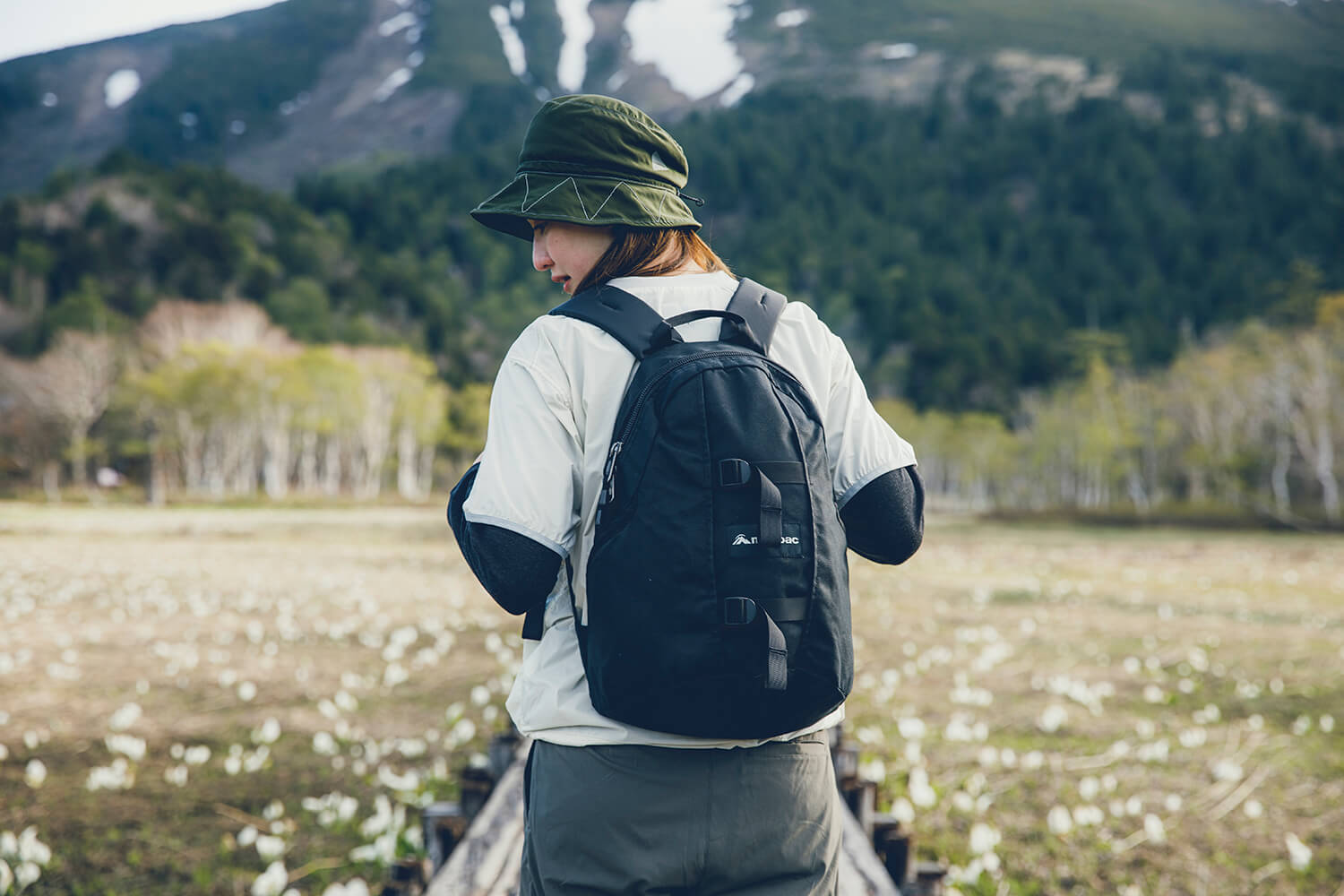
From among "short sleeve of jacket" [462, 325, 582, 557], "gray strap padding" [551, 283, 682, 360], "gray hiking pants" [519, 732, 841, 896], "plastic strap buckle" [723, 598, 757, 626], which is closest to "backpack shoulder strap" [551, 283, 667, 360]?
"gray strap padding" [551, 283, 682, 360]

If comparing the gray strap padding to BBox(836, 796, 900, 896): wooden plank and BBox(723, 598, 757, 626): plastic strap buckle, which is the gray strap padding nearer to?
BBox(723, 598, 757, 626): plastic strap buckle

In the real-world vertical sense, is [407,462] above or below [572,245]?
below

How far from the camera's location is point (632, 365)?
Result: 1833mm

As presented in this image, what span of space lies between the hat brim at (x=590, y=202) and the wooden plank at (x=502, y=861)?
207cm

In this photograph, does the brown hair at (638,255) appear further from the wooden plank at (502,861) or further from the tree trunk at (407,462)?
the tree trunk at (407,462)

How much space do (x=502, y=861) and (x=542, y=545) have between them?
2.17 m

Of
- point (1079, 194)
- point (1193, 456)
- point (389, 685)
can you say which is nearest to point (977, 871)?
point (389, 685)

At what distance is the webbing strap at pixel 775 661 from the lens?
1635 mm

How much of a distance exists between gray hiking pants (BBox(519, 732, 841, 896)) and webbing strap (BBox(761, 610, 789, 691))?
251 millimetres

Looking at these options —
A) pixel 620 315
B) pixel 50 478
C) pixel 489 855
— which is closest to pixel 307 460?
pixel 50 478

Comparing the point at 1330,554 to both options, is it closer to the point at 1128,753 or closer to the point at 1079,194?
the point at 1128,753

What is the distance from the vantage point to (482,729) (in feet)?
22.3

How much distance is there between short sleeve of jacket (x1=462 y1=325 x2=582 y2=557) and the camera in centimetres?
165

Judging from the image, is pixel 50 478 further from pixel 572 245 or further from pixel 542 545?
pixel 542 545
